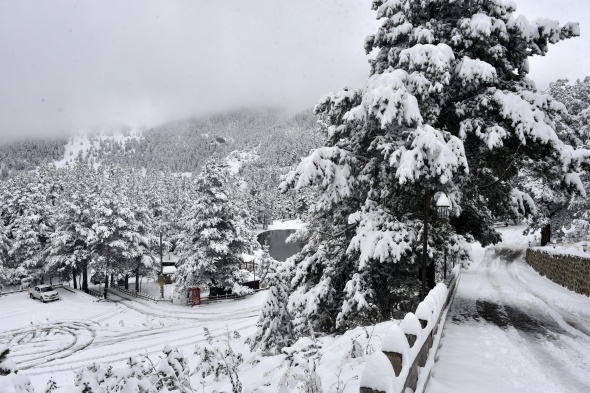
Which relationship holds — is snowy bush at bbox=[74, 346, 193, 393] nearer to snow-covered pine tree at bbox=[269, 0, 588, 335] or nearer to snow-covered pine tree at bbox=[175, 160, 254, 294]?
snow-covered pine tree at bbox=[269, 0, 588, 335]

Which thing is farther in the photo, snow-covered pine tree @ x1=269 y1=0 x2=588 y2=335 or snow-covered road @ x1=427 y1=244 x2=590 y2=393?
snow-covered pine tree @ x1=269 y1=0 x2=588 y2=335

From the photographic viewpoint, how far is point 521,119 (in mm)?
8562

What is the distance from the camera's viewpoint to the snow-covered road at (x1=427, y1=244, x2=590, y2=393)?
5137 millimetres

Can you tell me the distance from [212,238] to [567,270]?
24.9 meters

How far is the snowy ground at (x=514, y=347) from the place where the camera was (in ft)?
16.9

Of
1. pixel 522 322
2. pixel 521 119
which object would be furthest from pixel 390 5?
pixel 522 322

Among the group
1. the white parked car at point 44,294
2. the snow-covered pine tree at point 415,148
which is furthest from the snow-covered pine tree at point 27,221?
the snow-covered pine tree at point 415,148

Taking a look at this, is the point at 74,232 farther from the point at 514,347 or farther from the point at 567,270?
the point at 567,270

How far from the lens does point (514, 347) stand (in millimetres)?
6973

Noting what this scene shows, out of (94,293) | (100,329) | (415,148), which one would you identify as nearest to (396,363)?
(415,148)

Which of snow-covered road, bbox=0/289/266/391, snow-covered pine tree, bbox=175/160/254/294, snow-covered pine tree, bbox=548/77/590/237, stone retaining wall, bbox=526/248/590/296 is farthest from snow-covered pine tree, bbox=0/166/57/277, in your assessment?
snow-covered pine tree, bbox=548/77/590/237

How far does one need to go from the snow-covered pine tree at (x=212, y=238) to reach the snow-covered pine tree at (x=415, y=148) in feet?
66.3

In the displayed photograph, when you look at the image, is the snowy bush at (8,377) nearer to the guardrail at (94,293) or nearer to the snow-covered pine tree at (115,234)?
the snow-covered pine tree at (115,234)

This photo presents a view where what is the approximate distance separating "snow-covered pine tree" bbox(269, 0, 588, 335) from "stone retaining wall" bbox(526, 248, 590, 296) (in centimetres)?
774
